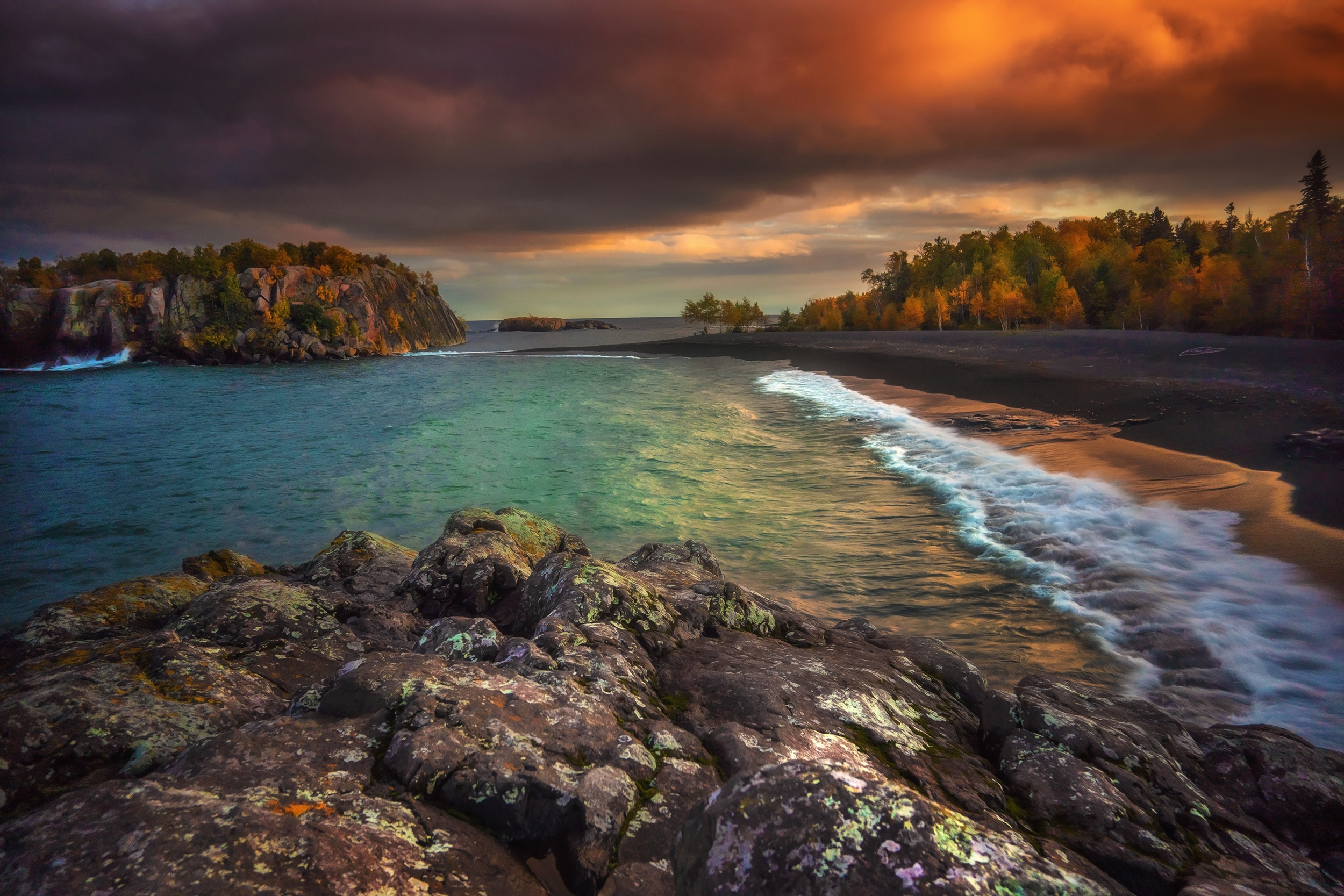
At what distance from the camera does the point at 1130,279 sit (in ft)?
198

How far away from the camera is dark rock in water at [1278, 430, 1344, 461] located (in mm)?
14023

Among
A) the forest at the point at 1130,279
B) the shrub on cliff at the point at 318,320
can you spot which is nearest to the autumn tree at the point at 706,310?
the forest at the point at 1130,279

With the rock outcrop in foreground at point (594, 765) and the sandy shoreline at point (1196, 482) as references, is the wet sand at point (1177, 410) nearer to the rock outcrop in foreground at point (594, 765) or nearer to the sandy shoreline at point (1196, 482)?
the sandy shoreline at point (1196, 482)

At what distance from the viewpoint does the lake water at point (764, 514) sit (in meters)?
8.27

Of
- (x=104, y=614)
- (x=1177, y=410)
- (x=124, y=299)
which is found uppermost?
(x=124, y=299)

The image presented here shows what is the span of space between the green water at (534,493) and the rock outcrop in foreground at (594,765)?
129 inches

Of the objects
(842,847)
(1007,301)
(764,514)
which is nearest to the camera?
(842,847)

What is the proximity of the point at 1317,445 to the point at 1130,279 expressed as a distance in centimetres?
5880

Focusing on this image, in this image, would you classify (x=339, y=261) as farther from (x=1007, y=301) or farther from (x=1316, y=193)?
(x=1316, y=193)

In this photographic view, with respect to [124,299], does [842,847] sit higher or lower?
lower

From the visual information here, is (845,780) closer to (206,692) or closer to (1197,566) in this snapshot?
(206,692)

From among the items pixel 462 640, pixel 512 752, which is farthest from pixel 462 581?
pixel 512 752

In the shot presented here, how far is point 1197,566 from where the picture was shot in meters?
9.89

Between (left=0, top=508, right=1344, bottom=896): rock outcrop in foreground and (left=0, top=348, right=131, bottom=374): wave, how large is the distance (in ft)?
326
